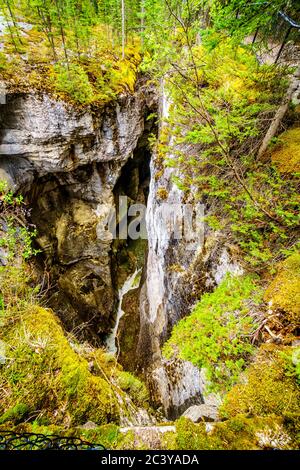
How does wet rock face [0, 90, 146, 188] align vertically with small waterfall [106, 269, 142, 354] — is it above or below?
above

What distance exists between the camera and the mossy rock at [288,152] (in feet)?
12.8

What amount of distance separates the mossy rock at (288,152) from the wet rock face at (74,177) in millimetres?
8333

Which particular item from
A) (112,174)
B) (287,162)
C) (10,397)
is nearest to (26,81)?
(112,174)

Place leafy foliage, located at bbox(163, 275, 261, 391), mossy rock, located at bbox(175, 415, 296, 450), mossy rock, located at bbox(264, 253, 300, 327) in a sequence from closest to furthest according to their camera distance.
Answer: mossy rock, located at bbox(175, 415, 296, 450) → mossy rock, located at bbox(264, 253, 300, 327) → leafy foliage, located at bbox(163, 275, 261, 391)

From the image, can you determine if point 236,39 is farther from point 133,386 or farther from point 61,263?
point 61,263

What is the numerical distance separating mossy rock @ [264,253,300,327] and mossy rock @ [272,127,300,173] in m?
1.92

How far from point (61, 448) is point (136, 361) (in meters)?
10.2

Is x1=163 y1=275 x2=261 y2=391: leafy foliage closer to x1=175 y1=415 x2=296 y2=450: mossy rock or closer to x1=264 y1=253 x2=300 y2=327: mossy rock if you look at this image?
x1=264 y1=253 x2=300 y2=327: mossy rock

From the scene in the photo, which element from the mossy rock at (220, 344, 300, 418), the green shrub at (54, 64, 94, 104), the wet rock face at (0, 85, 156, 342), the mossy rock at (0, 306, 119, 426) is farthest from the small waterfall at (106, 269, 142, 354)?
the mossy rock at (220, 344, 300, 418)

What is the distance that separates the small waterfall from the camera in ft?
47.0

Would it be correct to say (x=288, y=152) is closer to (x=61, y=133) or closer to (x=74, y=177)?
(x=61, y=133)

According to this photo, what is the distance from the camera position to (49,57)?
9.84 m

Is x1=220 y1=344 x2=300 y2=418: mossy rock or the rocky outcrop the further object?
the rocky outcrop

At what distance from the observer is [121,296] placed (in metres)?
15.7
